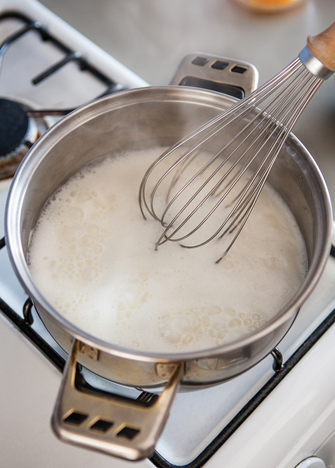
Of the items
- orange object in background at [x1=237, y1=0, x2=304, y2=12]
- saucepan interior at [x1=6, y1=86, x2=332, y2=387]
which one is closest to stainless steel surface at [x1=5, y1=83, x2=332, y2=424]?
saucepan interior at [x1=6, y1=86, x2=332, y2=387]

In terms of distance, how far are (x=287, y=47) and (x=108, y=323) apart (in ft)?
2.16

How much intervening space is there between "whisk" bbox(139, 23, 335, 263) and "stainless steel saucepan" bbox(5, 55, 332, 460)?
0.03 metres

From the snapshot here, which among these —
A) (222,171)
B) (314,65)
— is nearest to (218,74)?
(222,171)

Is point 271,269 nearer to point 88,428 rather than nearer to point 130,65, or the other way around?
point 88,428

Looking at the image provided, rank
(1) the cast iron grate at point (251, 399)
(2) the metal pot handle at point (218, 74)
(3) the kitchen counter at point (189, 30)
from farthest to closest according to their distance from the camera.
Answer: (3) the kitchen counter at point (189, 30) → (2) the metal pot handle at point (218, 74) → (1) the cast iron grate at point (251, 399)

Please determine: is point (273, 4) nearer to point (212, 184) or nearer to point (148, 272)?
point (212, 184)

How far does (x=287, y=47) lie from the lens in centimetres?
85

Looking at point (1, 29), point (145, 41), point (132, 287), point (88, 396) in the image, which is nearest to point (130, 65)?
point (145, 41)

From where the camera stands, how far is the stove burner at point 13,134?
2.05 feet

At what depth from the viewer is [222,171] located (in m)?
0.66

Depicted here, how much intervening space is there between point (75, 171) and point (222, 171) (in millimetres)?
222

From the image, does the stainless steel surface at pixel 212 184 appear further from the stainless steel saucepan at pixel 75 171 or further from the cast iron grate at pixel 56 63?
the cast iron grate at pixel 56 63

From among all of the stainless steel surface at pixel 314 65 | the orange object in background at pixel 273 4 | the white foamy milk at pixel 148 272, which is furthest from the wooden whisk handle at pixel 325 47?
the orange object in background at pixel 273 4

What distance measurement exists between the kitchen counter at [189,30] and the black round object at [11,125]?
0.27 m
